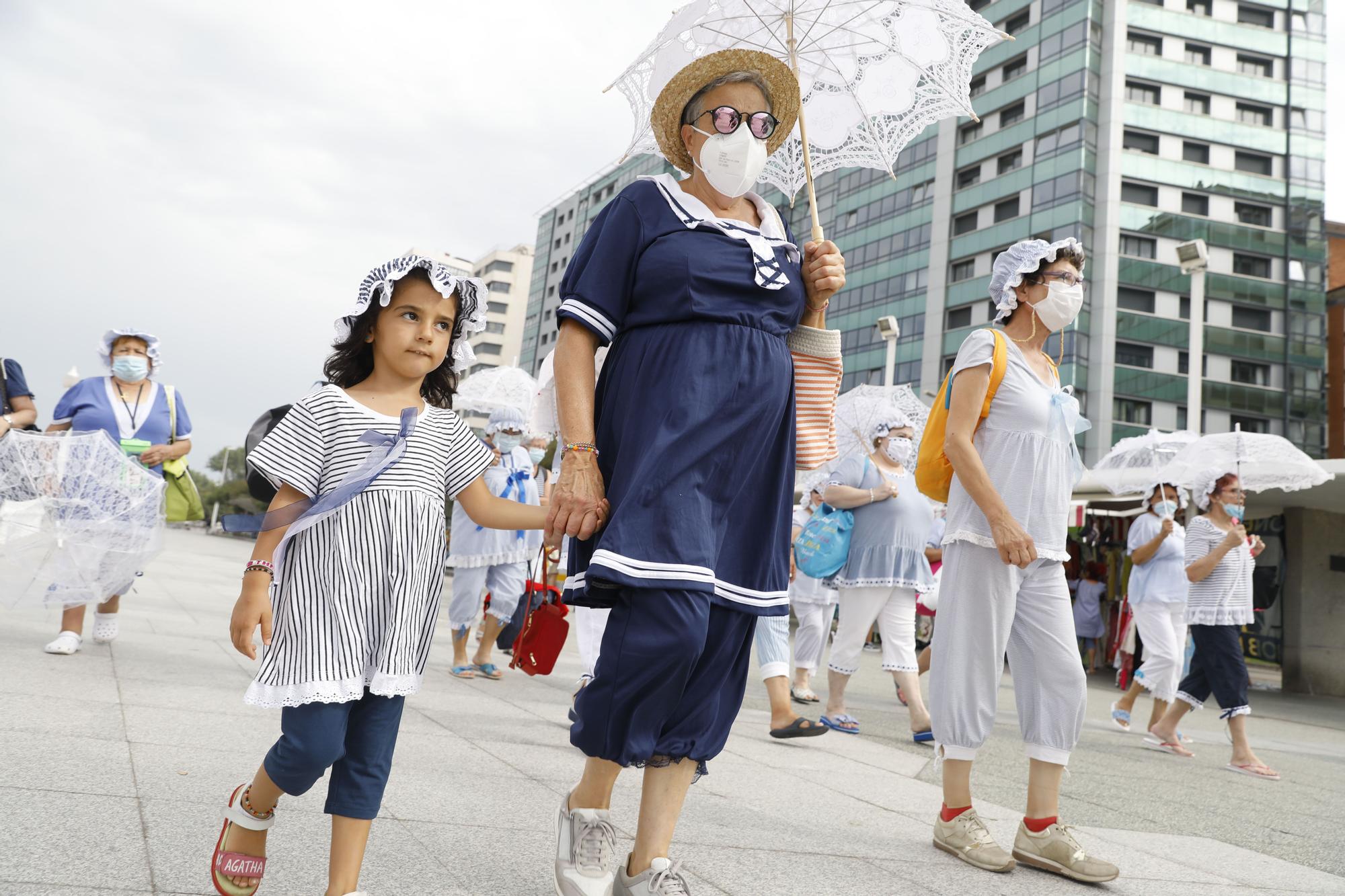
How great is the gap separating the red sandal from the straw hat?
2043 mm

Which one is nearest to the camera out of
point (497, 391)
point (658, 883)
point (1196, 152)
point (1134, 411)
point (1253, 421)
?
point (658, 883)

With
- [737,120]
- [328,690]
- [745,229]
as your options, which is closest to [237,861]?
[328,690]

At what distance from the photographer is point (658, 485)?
2.57 m

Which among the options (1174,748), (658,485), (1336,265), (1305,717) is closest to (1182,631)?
(1174,748)

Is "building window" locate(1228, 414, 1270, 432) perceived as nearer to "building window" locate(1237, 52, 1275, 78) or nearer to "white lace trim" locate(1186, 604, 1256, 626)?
"building window" locate(1237, 52, 1275, 78)

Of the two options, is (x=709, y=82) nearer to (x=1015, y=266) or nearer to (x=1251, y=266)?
(x=1015, y=266)

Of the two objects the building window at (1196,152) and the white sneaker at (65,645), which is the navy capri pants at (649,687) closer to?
the white sneaker at (65,645)

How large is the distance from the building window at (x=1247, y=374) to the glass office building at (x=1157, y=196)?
132 mm

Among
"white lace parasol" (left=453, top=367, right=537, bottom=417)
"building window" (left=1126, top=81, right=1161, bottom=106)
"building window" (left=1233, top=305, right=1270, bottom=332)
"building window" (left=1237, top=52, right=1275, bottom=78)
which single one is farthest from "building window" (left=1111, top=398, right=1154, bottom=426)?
"white lace parasol" (left=453, top=367, right=537, bottom=417)

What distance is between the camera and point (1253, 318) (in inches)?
2062

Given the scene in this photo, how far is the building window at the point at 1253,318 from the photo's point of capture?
172 feet

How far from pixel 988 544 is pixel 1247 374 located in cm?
5507

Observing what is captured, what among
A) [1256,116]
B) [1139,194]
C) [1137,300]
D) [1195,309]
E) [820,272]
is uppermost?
[1256,116]

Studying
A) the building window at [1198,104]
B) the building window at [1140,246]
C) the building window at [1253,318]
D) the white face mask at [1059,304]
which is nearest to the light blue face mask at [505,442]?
the white face mask at [1059,304]
